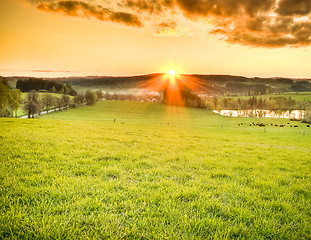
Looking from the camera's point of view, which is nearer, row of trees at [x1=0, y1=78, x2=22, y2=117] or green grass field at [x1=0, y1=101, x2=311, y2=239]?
green grass field at [x1=0, y1=101, x2=311, y2=239]

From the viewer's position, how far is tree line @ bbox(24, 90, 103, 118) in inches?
3152

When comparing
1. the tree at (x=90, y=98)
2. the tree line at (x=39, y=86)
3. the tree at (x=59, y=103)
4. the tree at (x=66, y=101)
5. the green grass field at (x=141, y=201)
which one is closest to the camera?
the green grass field at (x=141, y=201)

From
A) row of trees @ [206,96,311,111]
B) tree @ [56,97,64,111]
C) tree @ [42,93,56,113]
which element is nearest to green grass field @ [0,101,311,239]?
tree @ [42,93,56,113]

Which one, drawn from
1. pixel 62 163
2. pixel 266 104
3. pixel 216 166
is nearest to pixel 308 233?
pixel 216 166

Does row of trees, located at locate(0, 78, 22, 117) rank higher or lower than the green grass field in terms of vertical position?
higher

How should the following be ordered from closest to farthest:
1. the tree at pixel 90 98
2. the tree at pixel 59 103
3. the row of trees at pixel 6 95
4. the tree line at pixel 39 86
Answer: the row of trees at pixel 6 95
the tree at pixel 59 103
the tree at pixel 90 98
the tree line at pixel 39 86

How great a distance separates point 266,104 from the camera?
188625mm

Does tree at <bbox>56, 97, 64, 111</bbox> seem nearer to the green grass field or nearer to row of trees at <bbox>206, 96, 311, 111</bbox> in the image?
the green grass field

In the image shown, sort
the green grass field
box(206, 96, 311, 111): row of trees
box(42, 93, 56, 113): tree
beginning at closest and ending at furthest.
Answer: the green grass field → box(42, 93, 56, 113): tree → box(206, 96, 311, 111): row of trees

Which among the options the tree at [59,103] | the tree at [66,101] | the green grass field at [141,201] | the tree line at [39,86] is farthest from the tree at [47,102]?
the green grass field at [141,201]

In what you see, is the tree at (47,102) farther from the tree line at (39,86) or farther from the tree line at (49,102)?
the tree line at (39,86)

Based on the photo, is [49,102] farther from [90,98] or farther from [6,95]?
[6,95]

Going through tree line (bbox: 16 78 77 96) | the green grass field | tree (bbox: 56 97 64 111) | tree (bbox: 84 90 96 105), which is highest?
tree line (bbox: 16 78 77 96)

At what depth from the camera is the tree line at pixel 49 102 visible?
80.1 m
